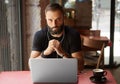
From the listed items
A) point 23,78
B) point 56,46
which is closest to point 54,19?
point 56,46

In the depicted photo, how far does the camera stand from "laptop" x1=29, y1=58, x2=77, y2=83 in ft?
5.89

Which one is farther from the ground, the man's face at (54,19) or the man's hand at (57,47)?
the man's face at (54,19)

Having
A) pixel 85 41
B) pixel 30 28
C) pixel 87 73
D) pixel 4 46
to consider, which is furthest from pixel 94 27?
pixel 87 73

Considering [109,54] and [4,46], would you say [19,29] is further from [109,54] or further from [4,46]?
[109,54]

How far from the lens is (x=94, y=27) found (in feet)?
17.4

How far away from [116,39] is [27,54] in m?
2.56

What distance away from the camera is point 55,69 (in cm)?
181

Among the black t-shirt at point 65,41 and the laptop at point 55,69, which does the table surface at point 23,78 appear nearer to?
the laptop at point 55,69

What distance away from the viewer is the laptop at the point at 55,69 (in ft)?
5.89

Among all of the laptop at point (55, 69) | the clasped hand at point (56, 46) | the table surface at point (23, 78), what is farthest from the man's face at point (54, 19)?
the laptop at point (55, 69)

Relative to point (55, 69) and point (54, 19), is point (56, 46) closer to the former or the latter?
point (54, 19)

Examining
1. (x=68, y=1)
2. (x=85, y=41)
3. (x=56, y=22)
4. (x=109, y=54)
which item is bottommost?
(x=109, y=54)

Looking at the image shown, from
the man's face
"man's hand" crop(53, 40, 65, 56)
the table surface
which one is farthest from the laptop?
the man's face

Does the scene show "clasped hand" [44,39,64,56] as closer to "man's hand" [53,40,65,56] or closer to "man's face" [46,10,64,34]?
"man's hand" [53,40,65,56]
